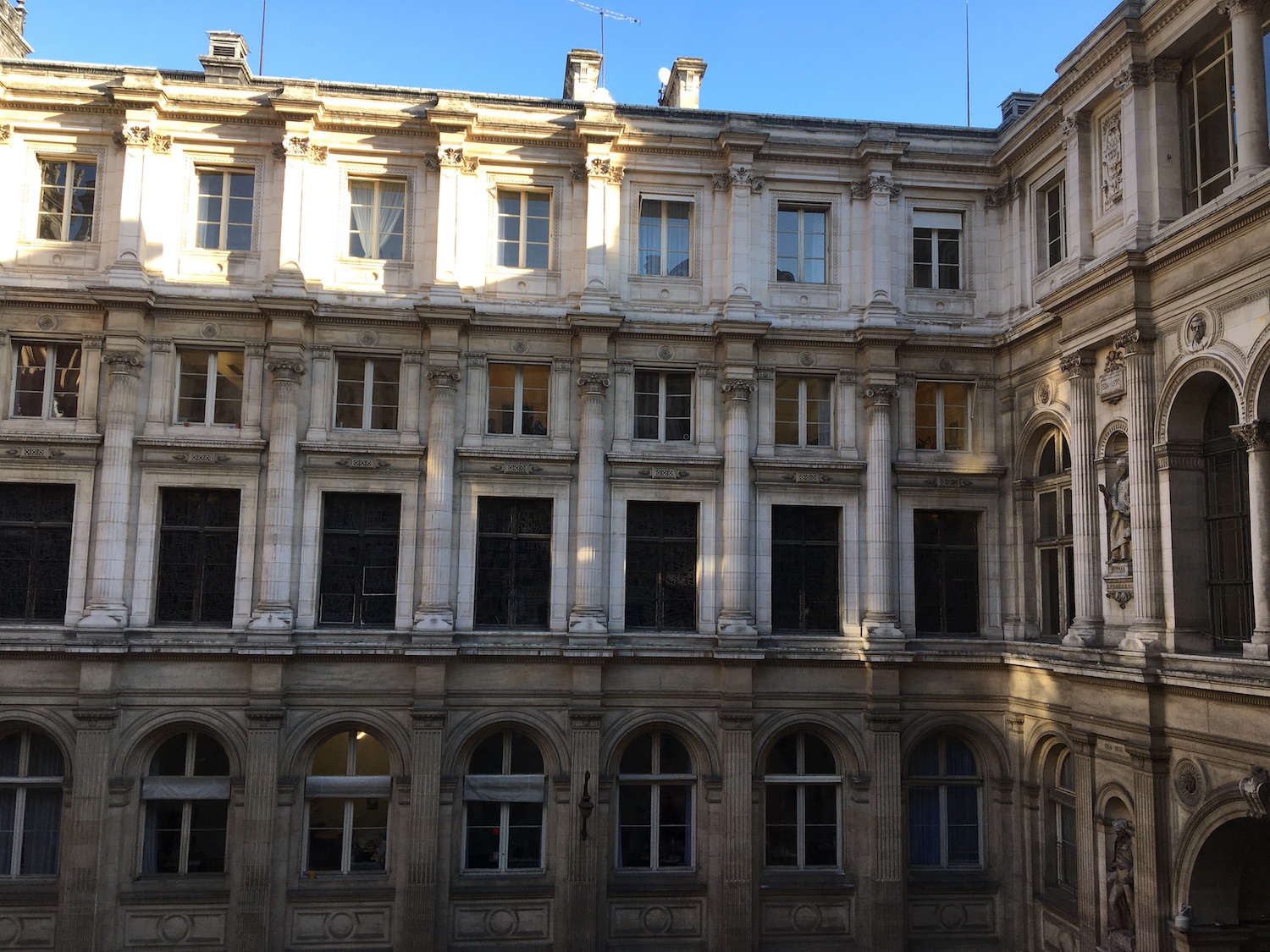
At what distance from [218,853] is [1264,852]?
19.6m

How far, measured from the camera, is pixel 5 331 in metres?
22.0

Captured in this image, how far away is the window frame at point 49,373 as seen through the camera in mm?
22078

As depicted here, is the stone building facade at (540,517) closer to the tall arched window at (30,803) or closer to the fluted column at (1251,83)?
the tall arched window at (30,803)

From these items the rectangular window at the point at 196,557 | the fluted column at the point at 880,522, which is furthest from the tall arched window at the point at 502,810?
the fluted column at the point at 880,522

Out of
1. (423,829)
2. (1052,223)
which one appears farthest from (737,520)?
(1052,223)

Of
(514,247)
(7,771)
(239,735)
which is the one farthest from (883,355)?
(7,771)

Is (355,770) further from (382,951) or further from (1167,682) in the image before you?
(1167,682)

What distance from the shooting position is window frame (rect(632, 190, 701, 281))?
78.4 ft

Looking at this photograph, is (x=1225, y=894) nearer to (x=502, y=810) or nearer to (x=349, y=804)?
(x=502, y=810)

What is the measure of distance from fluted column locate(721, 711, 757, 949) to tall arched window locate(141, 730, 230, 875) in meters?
10.4

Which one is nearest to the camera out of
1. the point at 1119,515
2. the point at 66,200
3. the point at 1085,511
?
the point at 1119,515

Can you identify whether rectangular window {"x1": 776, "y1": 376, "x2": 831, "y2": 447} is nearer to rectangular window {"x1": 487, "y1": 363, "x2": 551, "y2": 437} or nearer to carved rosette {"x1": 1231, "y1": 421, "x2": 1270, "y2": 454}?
rectangular window {"x1": 487, "y1": 363, "x2": 551, "y2": 437}

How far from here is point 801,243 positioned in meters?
24.4

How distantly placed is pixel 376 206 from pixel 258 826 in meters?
13.5
